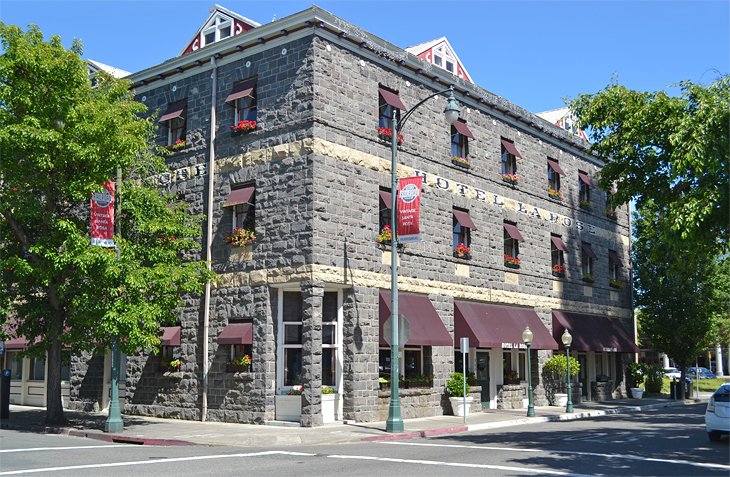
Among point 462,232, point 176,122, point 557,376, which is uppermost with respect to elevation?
point 176,122

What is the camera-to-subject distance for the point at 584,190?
36500 millimetres

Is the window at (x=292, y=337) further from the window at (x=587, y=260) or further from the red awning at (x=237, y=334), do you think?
the window at (x=587, y=260)

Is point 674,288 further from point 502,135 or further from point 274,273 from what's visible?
point 274,273

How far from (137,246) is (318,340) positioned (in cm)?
575

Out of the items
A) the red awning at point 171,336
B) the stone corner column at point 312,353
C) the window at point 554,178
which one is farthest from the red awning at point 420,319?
the window at point 554,178

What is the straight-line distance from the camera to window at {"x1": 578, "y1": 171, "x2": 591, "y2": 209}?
35.7m

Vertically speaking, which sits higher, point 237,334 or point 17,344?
point 237,334

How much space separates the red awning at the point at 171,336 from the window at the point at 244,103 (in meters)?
6.83

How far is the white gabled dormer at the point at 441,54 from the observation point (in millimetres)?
29016

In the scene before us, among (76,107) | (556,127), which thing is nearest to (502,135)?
(556,127)

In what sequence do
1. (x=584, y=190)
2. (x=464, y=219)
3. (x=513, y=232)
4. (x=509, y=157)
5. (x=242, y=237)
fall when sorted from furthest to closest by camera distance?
1. (x=584, y=190)
2. (x=509, y=157)
3. (x=513, y=232)
4. (x=464, y=219)
5. (x=242, y=237)

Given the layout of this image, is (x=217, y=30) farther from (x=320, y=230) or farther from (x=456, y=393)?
(x=456, y=393)

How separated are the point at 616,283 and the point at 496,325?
1272 centimetres

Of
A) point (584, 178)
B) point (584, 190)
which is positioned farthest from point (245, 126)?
point (584, 190)
